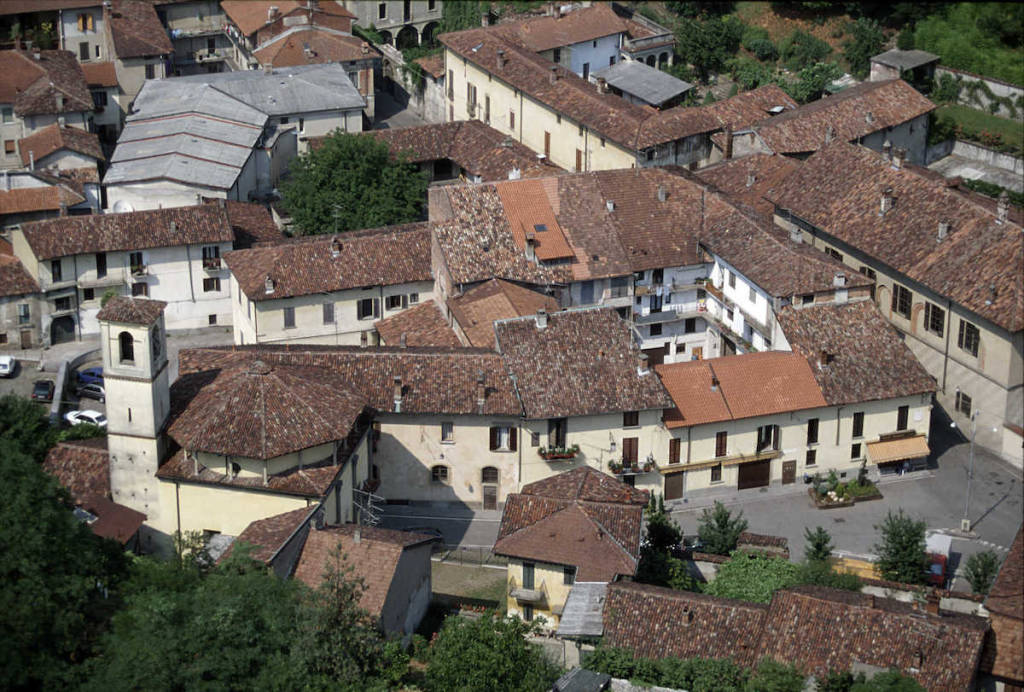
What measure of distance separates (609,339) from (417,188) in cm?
2259

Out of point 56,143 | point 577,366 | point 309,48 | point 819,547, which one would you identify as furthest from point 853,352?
point 309,48

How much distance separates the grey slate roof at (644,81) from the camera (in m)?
105

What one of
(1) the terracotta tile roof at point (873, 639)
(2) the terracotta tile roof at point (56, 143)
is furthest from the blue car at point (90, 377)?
(1) the terracotta tile roof at point (873, 639)

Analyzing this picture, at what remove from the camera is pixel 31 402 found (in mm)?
75875

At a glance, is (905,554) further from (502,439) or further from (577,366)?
(502,439)

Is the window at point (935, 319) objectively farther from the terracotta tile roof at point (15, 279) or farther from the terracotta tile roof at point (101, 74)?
the terracotta tile roof at point (101, 74)

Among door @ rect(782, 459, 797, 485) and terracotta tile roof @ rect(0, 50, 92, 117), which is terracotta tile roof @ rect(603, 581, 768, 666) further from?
terracotta tile roof @ rect(0, 50, 92, 117)

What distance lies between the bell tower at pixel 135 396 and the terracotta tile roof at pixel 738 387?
22.5m

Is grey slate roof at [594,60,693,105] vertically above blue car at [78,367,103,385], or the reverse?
grey slate roof at [594,60,693,105]

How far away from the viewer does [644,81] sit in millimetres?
107250

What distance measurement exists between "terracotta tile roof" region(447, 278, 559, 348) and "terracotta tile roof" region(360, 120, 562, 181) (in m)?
14.4

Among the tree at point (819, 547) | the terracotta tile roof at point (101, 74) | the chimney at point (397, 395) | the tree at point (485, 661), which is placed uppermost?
the terracotta tile roof at point (101, 74)

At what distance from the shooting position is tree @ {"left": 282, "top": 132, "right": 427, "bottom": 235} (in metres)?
93.2

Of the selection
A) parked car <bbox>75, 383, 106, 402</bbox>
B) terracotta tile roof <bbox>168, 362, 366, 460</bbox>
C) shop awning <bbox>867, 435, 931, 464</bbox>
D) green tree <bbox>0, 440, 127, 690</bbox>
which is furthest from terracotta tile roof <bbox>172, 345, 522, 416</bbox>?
shop awning <bbox>867, 435, 931, 464</bbox>
